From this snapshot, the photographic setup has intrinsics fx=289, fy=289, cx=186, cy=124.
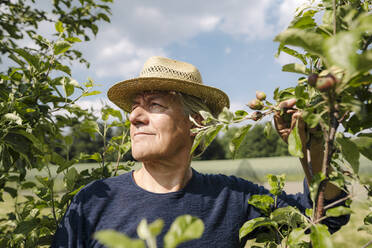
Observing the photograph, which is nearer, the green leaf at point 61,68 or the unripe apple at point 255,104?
the unripe apple at point 255,104

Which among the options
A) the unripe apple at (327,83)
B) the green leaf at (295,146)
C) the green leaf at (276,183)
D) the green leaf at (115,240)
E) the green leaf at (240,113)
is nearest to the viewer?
the green leaf at (115,240)

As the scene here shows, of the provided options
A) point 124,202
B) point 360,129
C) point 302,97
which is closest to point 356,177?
point 360,129

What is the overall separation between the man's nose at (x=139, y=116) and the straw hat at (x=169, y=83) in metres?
0.17

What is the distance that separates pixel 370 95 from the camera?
868 millimetres

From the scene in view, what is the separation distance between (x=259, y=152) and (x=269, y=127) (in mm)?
56552

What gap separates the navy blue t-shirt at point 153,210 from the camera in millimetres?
1614

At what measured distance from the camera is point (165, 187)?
5.99ft

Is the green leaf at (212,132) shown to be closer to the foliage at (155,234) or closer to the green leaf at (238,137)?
the green leaf at (238,137)

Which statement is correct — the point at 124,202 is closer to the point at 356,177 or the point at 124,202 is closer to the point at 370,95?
the point at 356,177

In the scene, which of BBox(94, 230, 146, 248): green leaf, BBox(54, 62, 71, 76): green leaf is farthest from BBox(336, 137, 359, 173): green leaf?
BBox(54, 62, 71, 76): green leaf

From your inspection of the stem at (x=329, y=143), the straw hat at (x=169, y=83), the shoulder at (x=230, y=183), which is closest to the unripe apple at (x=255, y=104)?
the stem at (x=329, y=143)

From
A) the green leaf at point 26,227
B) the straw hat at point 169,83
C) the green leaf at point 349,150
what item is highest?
the straw hat at point 169,83

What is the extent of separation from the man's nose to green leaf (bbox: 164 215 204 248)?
134 centimetres

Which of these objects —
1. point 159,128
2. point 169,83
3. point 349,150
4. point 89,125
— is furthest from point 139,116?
point 349,150
